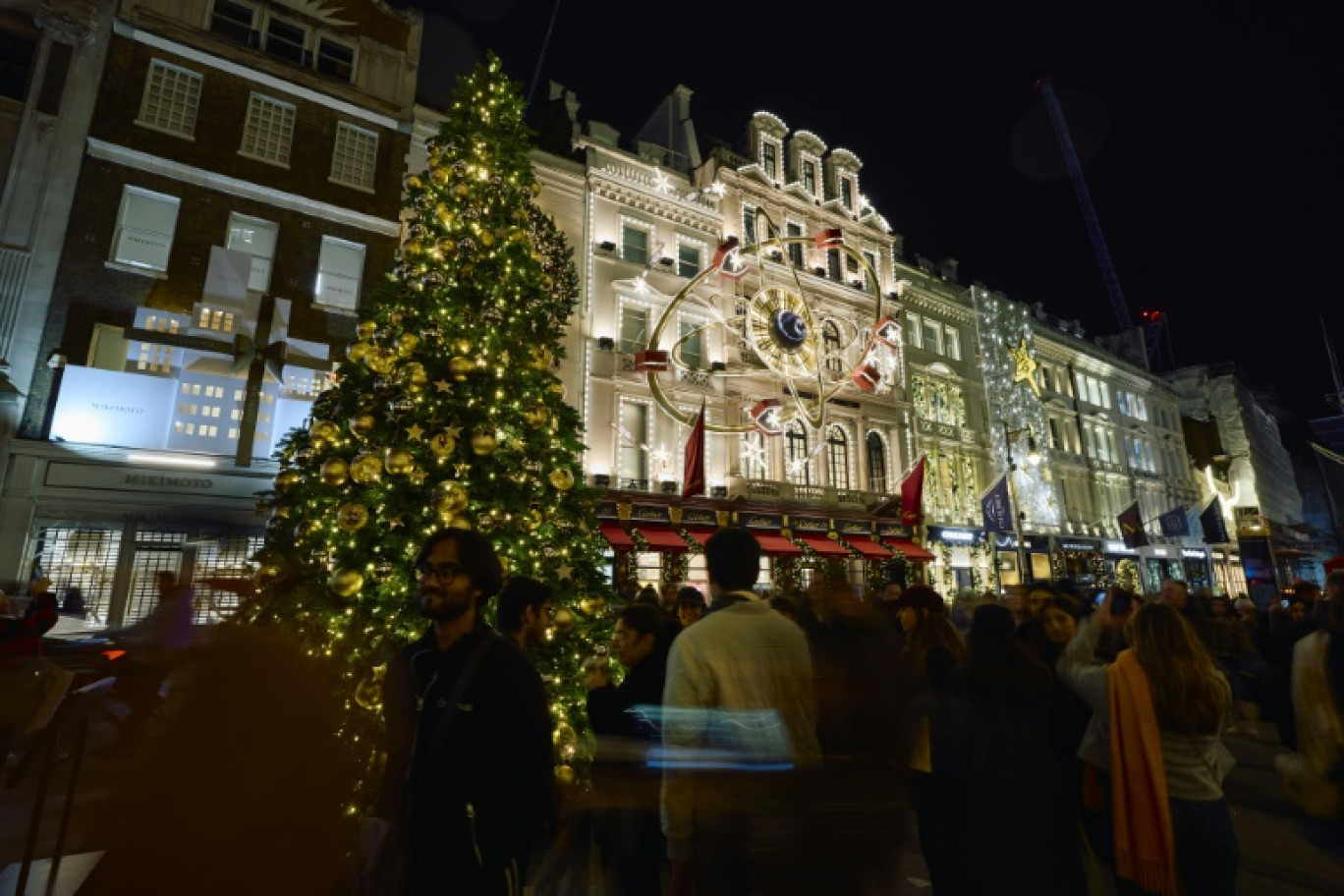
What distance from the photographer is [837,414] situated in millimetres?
25859

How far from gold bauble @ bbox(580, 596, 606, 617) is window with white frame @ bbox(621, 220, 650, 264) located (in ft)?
59.7

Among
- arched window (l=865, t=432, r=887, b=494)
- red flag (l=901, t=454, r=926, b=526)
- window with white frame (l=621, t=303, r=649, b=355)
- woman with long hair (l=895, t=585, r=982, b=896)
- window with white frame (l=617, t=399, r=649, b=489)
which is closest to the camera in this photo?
woman with long hair (l=895, t=585, r=982, b=896)

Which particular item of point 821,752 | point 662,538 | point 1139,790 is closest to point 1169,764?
point 1139,790

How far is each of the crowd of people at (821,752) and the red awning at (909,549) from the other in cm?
2086

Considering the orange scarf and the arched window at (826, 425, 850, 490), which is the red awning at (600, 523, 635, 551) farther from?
the orange scarf

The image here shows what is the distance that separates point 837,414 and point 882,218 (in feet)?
34.8

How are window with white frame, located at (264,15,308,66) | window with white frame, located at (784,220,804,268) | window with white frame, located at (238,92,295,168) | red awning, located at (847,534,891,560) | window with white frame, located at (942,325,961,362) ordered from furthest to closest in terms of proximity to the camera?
window with white frame, located at (942,325,961,362)
window with white frame, located at (784,220,804,268)
red awning, located at (847,534,891,560)
window with white frame, located at (264,15,308,66)
window with white frame, located at (238,92,295,168)

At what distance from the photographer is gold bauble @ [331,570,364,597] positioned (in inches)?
211

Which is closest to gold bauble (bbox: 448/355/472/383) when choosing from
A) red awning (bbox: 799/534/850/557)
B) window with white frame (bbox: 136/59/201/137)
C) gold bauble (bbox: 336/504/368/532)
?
gold bauble (bbox: 336/504/368/532)

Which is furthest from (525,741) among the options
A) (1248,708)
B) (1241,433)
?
(1241,433)

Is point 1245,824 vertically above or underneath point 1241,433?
underneath

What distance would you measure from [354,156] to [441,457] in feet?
51.8

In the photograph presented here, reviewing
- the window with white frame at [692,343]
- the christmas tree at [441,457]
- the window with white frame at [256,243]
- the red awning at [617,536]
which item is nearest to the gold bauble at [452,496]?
the christmas tree at [441,457]

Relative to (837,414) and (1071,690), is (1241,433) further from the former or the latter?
(1071,690)
